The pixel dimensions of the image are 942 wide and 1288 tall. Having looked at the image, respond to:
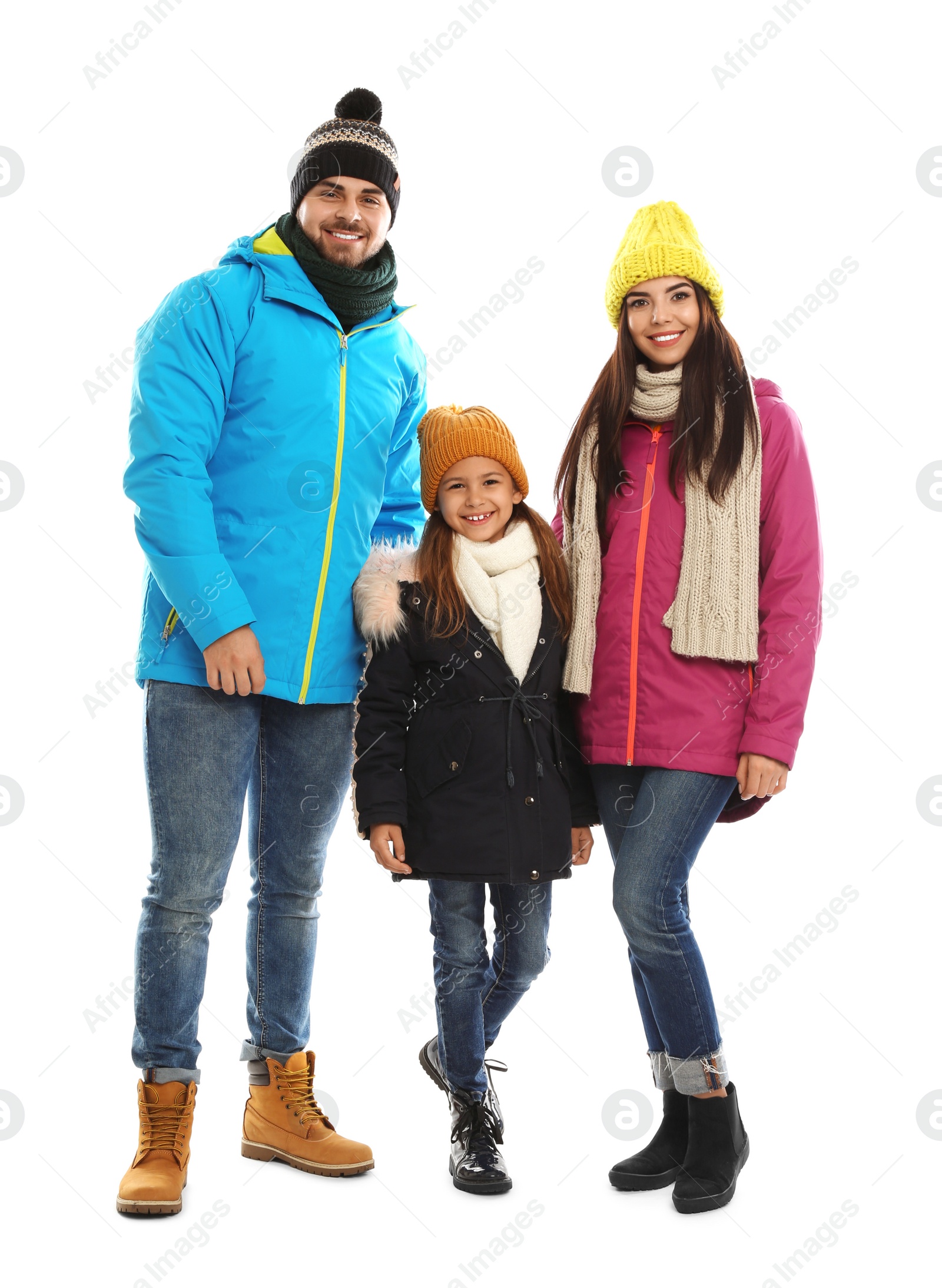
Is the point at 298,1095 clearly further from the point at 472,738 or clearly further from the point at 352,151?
the point at 352,151

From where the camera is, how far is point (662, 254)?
205 centimetres

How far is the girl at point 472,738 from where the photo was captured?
203cm

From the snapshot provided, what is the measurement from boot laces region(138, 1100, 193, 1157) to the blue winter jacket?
0.76m

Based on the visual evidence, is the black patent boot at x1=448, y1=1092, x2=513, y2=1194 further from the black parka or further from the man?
the black parka

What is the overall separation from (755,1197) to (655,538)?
1.20 metres

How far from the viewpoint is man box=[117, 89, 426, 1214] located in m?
1.97

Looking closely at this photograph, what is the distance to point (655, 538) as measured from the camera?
6.66 ft

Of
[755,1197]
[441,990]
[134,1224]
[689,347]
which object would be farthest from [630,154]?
[134,1224]

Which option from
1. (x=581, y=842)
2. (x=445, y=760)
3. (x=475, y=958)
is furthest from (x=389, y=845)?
(x=581, y=842)

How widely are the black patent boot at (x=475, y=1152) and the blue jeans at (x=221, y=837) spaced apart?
0.36m

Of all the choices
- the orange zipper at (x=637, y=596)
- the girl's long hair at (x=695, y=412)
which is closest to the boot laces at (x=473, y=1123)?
the orange zipper at (x=637, y=596)

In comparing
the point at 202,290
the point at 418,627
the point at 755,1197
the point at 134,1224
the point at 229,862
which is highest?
the point at 202,290

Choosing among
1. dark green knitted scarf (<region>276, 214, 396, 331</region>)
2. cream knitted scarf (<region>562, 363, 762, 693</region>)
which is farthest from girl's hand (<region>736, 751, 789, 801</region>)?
dark green knitted scarf (<region>276, 214, 396, 331</region>)

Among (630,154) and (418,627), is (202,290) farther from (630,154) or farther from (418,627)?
(630,154)
